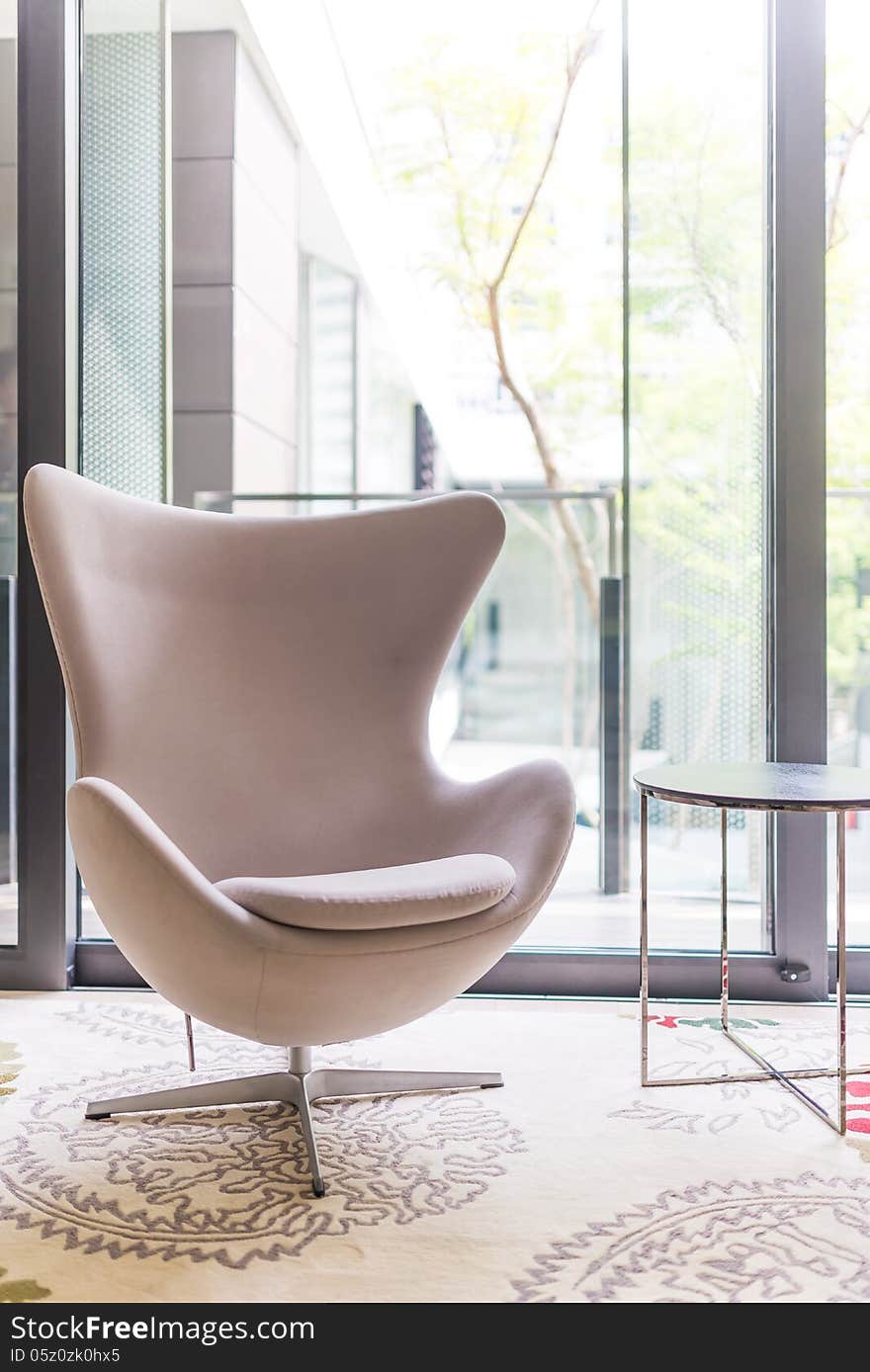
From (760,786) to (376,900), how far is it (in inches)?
29.0

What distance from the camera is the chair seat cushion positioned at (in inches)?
54.7

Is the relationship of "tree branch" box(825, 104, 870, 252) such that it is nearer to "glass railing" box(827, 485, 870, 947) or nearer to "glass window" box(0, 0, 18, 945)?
"glass railing" box(827, 485, 870, 947)

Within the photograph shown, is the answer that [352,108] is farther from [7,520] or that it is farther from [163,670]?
[163,670]

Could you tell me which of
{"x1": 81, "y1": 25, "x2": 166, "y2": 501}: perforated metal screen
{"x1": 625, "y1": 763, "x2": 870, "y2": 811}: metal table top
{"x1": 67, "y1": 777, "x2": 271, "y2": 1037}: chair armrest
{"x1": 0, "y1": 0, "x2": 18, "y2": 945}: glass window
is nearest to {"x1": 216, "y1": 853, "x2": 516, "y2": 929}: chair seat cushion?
{"x1": 67, "y1": 777, "x2": 271, "y2": 1037}: chair armrest

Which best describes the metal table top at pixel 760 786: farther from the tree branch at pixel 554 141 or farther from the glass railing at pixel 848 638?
the tree branch at pixel 554 141

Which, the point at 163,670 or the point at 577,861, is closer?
the point at 163,670

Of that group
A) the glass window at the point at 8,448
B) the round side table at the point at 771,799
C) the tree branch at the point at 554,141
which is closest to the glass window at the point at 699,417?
the tree branch at the point at 554,141

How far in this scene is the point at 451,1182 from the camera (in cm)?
152

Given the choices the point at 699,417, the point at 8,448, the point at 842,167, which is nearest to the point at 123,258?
the point at 8,448

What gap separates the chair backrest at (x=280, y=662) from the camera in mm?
1846

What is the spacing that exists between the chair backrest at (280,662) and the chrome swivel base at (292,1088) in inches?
13.9

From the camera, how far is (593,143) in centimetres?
246
